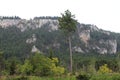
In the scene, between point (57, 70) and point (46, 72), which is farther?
point (57, 70)

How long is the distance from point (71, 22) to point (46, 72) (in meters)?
9.84

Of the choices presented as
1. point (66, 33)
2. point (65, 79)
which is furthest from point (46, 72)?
point (65, 79)

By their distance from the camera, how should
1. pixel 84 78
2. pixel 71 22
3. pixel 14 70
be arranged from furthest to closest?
pixel 14 70 < pixel 71 22 < pixel 84 78

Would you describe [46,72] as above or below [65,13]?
below

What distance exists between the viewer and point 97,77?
123 ft

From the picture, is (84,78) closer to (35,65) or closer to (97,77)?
(97,77)

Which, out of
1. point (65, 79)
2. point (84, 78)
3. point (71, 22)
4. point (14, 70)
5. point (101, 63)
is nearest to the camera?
point (84, 78)

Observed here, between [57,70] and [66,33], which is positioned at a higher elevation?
[66,33]

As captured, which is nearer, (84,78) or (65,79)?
(84,78)

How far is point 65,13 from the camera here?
60.8 m

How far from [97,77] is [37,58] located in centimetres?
2519

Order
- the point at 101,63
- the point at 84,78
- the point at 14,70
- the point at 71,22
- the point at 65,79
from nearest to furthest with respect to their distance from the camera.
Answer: the point at 84,78 → the point at 65,79 → the point at 71,22 → the point at 14,70 → the point at 101,63

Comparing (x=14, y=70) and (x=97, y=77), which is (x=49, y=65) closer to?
(x=14, y=70)

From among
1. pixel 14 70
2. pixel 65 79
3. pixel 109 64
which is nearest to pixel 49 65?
pixel 14 70
